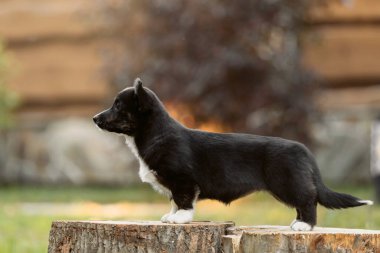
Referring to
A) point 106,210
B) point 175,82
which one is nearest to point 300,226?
point 106,210

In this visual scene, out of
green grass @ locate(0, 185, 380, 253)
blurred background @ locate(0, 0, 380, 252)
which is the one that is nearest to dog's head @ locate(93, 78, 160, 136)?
green grass @ locate(0, 185, 380, 253)

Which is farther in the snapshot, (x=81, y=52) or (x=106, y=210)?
(x=81, y=52)

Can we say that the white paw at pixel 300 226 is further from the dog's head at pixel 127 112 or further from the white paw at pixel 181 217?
the dog's head at pixel 127 112

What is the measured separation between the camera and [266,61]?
18.1 meters

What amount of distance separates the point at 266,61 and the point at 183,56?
154 cm

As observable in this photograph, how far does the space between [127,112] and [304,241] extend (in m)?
1.32

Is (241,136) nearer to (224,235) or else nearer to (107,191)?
(224,235)

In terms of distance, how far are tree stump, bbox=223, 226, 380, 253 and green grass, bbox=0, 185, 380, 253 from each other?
2631 mm

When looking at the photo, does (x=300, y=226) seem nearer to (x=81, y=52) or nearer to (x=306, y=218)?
(x=306, y=218)

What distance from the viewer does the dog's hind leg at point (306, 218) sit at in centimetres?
578

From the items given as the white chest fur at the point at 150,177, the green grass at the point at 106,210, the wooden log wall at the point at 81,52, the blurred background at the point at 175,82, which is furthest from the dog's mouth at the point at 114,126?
the wooden log wall at the point at 81,52

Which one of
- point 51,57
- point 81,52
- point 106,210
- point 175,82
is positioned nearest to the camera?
point 106,210

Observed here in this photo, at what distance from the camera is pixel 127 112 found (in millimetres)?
5922

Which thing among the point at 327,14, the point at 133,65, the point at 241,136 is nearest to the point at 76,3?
the point at 133,65
